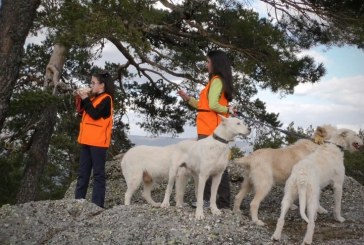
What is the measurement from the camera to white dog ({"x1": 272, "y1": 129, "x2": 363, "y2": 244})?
5.74 m

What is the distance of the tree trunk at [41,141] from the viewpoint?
11375mm

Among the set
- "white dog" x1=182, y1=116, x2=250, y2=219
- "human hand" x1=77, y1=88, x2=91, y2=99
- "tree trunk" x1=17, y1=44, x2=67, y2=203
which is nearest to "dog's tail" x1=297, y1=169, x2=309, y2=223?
"white dog" x1=182, y1=116, x2=250, y2=219

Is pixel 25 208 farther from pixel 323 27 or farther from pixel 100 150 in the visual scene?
pixel 323 27

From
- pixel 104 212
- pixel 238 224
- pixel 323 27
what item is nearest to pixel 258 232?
pixel 238 224

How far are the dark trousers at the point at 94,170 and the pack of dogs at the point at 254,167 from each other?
32 cm

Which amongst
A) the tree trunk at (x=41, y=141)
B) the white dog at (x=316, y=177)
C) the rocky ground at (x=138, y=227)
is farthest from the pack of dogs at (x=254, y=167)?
the tree trunk at (x=41, y=141)

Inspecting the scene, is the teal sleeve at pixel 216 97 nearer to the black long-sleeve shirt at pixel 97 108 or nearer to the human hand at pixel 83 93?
the black long-sleeve shirt at pixel 97 108

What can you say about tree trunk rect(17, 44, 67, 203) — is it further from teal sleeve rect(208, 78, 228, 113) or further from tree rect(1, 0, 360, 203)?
teal sleeve rect(208, 78, 228, 113)

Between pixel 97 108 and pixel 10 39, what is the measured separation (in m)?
1.44

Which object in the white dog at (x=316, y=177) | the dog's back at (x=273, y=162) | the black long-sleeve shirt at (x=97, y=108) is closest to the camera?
the white dog at (x=316, y=177)

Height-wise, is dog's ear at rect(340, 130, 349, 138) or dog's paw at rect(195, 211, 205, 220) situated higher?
dog's ear at rect(340, 130, 349, 138)

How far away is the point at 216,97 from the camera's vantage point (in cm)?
623

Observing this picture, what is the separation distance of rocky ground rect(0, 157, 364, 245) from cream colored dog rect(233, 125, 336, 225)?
0.47m

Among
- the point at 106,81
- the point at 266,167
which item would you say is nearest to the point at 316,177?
the point at 266,167
